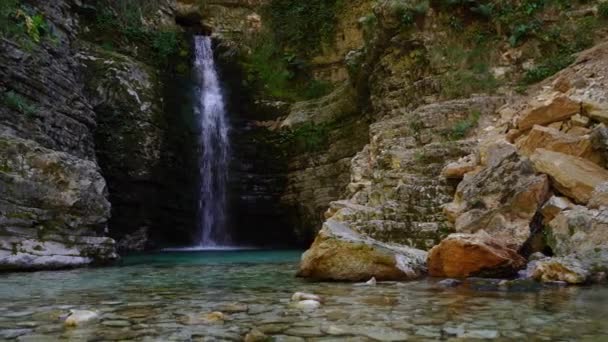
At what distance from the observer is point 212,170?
18203mm

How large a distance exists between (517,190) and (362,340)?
212 inches

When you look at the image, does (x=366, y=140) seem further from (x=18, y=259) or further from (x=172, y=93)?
(x=18, y=259)

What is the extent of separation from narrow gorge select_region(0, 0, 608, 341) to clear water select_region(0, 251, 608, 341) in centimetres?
4

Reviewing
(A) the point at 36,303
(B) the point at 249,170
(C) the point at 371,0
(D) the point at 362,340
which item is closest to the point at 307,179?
(B) the point at 249,170

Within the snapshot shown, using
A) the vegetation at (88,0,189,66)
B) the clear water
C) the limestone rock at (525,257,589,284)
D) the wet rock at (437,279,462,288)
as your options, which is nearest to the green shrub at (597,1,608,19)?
the limestone rock at (525,257,589,284)

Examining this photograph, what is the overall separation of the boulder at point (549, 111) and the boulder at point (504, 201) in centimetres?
149

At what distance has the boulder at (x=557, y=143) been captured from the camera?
26.2 feet

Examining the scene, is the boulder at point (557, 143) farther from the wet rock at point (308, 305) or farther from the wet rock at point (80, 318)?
the wet rock at point (80, 318)

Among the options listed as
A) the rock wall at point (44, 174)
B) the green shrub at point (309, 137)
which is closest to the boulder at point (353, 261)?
the rock wall at point (44, 174)

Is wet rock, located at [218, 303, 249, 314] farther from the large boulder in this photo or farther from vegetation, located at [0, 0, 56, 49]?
vegetation, located at [0, 0, 56, 49]

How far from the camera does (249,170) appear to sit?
18.7 m

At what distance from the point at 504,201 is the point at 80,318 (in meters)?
6.24

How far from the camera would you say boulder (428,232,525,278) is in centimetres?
637

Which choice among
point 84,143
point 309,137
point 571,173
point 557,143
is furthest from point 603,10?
point 84,143
